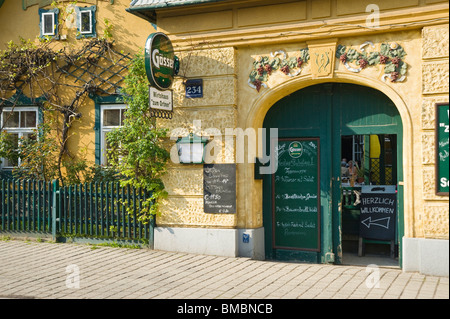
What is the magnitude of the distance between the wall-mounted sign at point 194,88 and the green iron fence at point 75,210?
1986 mm

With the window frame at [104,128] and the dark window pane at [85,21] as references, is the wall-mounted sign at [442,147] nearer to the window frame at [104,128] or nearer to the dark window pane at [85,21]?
the window frame at [104,128]

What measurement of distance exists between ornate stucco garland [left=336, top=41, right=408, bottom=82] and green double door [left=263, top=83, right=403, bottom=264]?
0.51m

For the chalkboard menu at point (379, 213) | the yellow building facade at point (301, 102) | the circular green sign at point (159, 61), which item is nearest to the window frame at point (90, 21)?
the yellow building facade at point (301, 102)

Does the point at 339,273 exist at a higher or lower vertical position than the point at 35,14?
lower

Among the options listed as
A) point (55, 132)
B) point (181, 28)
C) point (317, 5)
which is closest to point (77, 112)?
point (55, 132)

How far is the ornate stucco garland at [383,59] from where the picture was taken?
7.81 metres

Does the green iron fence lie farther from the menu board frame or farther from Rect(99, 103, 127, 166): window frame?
the menu board frame

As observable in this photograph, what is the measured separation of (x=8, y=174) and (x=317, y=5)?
807 cm

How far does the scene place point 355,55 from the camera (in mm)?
8133

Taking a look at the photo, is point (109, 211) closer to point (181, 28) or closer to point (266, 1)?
point (181, 28)

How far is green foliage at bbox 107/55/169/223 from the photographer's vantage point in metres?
9.20

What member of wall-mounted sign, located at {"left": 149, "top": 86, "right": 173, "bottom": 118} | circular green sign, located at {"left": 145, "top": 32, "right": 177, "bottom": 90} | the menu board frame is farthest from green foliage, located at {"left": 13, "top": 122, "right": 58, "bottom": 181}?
the menu board frame

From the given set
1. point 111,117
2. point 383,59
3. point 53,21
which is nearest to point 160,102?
point 111,117

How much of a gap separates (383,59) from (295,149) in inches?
82.0
